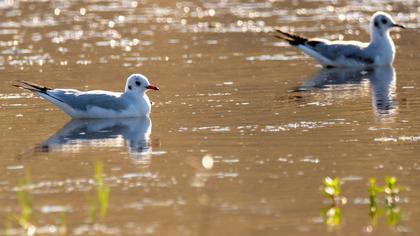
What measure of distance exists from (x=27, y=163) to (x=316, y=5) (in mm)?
19534

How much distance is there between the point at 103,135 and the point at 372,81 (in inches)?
249

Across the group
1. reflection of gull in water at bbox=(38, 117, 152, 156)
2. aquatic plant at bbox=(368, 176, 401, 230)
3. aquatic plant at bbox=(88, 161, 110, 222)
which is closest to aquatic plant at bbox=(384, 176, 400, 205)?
aquatic plant at bbox=(368, 176, 401, 230)

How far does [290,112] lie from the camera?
53.2 ft

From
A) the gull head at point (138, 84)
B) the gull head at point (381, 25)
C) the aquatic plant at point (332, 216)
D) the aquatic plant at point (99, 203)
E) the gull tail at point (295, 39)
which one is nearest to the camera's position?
the aquatic plant at point (332, 216)

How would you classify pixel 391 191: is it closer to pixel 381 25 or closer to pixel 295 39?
pixel 295 39

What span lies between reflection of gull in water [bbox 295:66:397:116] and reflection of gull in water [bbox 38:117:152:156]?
307 cm

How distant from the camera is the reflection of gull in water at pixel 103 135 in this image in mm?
14086

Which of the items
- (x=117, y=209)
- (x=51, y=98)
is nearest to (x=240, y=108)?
(x=51, y=98)

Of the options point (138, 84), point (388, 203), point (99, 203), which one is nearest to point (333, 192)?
point (388, 203)

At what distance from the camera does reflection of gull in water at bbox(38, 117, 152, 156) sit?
1409 centimetres

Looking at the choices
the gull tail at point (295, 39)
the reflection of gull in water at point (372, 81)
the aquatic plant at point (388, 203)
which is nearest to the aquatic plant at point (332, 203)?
the aquatic plant at point (388, 203)

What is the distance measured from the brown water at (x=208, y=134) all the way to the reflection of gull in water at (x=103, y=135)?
0.11ft

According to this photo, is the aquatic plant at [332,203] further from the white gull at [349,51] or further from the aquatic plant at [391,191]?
the white gull at [349,51]

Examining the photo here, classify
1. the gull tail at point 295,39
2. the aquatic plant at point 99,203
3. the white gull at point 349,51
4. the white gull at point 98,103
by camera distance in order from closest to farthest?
1. the aquatic plant at point 99,203
2. the white gull at point 98,103
3. the white gull at point 349,51
4. the gull tail at point 295,39
